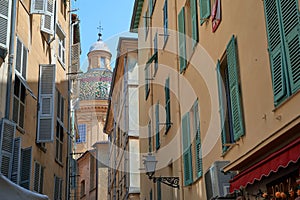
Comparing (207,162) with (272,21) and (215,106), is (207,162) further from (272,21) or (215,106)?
(272,21)

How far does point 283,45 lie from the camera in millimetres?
6168

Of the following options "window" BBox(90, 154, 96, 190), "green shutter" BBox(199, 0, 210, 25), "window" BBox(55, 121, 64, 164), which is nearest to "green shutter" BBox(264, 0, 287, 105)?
"green shutter" BBox(199, 0, 210, 25)

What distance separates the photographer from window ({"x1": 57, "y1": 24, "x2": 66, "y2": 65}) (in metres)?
18.9

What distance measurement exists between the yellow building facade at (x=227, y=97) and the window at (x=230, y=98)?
0.06 ft

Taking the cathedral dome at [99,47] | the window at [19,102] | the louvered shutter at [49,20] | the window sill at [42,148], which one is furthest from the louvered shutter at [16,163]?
the cathedral dome at [99,47]

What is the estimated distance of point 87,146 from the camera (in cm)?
5688

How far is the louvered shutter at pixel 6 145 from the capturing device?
39.3 ft

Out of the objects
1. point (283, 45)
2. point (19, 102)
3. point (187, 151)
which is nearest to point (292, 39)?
point (283, 45)

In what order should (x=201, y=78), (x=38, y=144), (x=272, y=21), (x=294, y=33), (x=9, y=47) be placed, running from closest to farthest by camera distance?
(x=294, y=33) < (x=272, y=21) < (x=201, y=78) < (x=9, y=47) < (x=38, y=144)

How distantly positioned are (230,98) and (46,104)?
8205 millimetres

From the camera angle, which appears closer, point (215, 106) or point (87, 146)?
point (215, 106)

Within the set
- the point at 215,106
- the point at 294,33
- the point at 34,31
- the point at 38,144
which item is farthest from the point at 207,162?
the point at 34,31

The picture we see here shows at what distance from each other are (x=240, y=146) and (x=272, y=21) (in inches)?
88.4

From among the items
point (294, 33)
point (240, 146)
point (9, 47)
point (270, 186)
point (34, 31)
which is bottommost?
point (270, 186)
